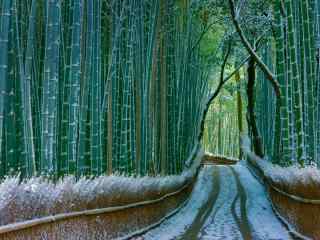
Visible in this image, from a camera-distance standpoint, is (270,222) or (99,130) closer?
(99,130)

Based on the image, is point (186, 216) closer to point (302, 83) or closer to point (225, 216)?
point (225, 216)

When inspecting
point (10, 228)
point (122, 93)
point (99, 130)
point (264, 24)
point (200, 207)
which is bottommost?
point (200, 207)

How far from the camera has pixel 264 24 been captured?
1484cm

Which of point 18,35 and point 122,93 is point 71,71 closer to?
point 18,35

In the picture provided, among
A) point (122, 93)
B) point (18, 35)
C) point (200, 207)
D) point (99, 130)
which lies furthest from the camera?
point (200, 207)

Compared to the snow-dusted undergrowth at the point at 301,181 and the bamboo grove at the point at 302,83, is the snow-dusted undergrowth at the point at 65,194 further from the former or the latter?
the bamboo grove at the point at 302,83

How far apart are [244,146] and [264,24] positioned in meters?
8.75

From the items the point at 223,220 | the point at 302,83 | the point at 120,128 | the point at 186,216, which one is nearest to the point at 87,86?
the point at 120,128

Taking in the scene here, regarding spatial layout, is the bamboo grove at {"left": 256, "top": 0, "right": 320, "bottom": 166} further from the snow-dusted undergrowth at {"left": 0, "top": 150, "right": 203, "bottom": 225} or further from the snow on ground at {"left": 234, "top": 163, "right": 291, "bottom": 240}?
the snow-dusted undergrowth at {"left": 0, "top": 150, "right": 203, "bottom": 225}

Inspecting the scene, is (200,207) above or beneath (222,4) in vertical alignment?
beneath

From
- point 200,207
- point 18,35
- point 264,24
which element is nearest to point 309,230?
point 18,35

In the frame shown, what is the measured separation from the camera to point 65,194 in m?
5.27

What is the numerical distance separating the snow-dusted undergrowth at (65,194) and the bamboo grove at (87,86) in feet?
1.34

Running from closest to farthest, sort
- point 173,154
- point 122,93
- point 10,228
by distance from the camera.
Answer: point 10,228, point 122,93, point 173,154
